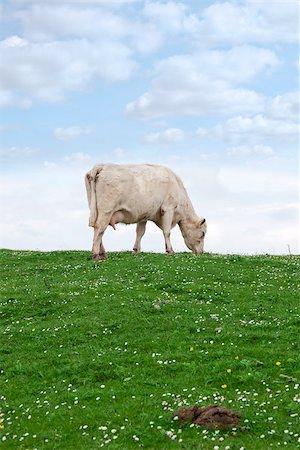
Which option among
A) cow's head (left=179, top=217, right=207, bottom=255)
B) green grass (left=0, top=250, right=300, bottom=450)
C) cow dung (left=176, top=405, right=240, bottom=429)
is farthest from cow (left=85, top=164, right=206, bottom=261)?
cow dung (left=176, top=405, right=240, bottom=429)

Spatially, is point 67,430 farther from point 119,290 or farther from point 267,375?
point 119,290

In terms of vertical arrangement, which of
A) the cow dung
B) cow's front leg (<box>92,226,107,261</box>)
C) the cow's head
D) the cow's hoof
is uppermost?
the cow's head

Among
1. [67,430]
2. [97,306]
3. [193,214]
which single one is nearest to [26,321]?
[97,306]

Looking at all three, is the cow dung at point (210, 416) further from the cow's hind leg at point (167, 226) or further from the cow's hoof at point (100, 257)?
the cow's hind leg at point (167, 226)

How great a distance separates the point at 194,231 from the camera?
118 ft

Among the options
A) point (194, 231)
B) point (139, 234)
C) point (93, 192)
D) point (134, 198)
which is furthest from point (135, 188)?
point (194, 231)

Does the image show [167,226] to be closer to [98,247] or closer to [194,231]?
[194,231]

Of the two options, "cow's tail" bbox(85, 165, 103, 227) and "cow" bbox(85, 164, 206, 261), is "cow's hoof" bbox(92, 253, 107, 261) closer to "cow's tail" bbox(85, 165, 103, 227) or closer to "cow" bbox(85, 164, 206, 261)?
"cow" bbox(85, 164, 206, 261)

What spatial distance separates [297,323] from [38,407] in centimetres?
785

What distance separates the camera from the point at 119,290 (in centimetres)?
2219

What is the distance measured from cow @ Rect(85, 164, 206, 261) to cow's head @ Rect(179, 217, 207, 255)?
2.55 ft

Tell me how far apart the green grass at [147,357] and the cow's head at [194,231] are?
32.6 feet

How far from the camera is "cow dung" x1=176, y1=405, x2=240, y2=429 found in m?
11.6

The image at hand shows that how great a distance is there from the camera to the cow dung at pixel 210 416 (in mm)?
11624
